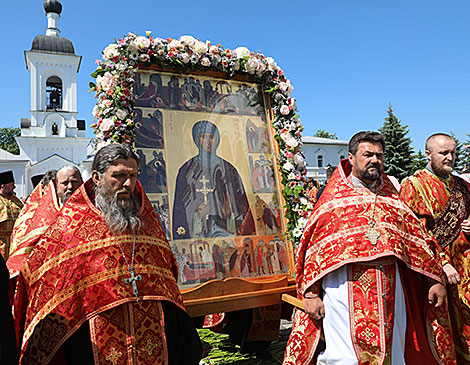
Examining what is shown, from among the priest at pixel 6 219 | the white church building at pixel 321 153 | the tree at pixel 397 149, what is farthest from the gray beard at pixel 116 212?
the white church building at pixel 321 153

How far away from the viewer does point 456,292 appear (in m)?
4.25

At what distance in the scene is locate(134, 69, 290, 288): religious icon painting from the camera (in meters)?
4.70

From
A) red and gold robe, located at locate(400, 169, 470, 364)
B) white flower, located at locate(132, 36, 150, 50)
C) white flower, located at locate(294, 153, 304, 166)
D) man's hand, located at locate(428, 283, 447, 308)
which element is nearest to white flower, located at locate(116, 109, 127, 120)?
white flower, located at locate(132, 36, 150, 50)

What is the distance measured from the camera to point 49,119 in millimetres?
39344

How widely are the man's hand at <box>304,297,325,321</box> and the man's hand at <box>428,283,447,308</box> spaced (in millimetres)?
908

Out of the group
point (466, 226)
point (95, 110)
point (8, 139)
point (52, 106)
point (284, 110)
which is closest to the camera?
point (466, 226)

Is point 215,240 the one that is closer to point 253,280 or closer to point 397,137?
point 253,280

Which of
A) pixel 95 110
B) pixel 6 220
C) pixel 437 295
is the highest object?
pixel 95 110

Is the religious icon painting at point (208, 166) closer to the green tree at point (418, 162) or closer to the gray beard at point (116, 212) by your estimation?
the gray beard at point (116, 212)

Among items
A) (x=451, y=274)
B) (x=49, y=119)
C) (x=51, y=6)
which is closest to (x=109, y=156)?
(x=451, y=274)

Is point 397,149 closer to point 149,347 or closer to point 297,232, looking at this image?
point 297,232

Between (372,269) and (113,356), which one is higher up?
(372,269)

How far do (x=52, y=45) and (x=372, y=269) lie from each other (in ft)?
143

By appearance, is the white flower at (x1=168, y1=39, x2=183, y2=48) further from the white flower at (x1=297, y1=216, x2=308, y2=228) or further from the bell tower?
the bell tower
